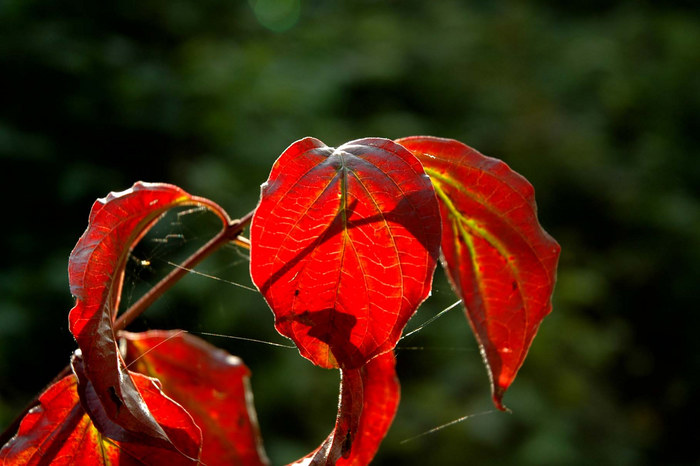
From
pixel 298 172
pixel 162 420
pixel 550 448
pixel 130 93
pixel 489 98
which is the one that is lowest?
pixel 550 448

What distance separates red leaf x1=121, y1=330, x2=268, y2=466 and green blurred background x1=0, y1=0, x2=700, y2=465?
126 cm

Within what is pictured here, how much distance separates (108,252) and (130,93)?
2240 mm

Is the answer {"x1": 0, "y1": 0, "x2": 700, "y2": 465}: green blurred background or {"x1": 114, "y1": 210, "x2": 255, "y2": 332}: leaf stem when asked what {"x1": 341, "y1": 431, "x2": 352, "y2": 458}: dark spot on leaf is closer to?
{"x1": 114, "y1": 210, "x2": 255, "y2": 332}: leaf stem

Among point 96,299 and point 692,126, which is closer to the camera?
point 96,299

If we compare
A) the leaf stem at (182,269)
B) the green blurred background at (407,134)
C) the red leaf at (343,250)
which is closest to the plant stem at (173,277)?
the leaf stem at (182,269)

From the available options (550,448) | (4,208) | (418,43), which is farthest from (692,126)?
(4,208)

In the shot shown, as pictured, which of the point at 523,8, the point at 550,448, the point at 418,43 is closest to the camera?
the point at 550,448

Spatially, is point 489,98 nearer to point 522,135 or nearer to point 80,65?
point 522,135

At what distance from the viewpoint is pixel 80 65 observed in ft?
8.50

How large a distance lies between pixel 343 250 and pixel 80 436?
0.24 metres

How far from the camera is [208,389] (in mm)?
753

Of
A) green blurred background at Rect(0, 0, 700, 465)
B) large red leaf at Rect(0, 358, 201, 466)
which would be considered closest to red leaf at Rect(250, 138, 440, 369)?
large red leaf at Rect(0, 358, 201, 466)

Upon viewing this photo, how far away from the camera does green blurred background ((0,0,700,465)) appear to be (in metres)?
2.22

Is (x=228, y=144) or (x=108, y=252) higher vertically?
(x=108, y=252)
